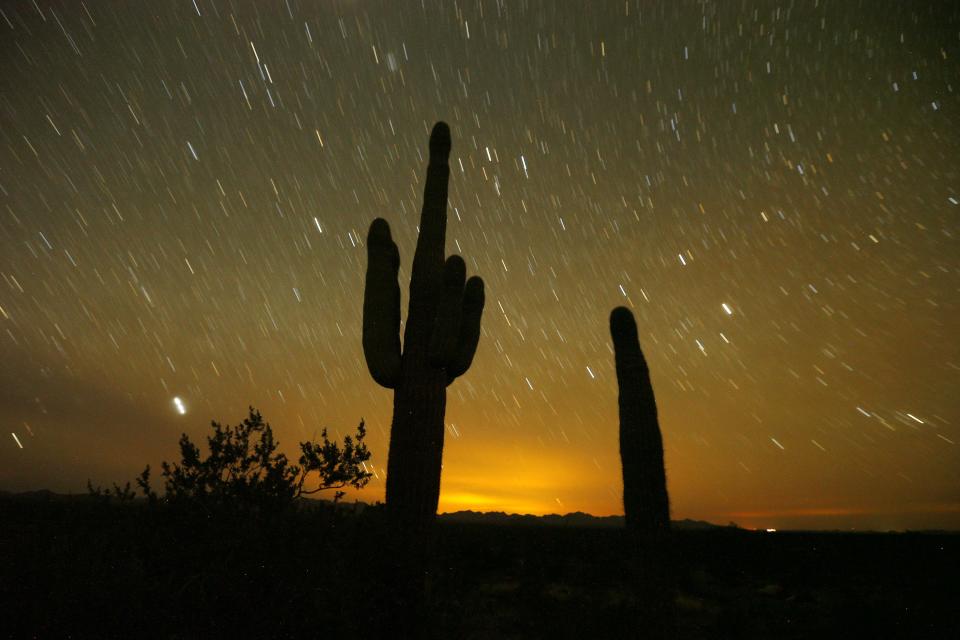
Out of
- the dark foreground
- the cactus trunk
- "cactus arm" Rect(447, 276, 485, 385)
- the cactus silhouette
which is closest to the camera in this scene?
the dark foreground

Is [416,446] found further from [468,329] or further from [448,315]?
[468,329]

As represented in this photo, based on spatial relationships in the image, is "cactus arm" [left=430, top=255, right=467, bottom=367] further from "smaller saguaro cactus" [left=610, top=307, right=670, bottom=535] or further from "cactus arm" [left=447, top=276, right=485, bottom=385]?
"smaller saguaro cactus" [left=610, top=307, right=670, bottom=535]

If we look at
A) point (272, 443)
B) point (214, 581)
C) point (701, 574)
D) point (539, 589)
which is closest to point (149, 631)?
point (214, 581)

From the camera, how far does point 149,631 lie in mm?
3590

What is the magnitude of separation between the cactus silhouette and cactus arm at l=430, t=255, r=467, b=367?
15mm

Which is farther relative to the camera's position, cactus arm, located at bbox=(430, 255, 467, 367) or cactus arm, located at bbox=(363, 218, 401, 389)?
cactus arm, located at bbox=(363, 218, 401, 389)

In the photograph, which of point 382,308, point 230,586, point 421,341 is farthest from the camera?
point 382,308

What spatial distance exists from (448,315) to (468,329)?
72 cm

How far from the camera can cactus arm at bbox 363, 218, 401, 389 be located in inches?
324

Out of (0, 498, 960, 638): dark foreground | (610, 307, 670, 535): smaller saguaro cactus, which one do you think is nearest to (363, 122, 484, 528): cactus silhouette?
(0, 498, 960, 638): dark foreground

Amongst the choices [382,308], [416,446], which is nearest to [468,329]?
[382,308]

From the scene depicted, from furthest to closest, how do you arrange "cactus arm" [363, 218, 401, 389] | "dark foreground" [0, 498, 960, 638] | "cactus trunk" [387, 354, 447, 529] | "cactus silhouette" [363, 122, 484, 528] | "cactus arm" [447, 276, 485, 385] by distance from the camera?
"cactus arm" [447, 276, 485, 385] → "cactus arm" [363, 218, 401, 389] → "cactus silhouette" [363, 122, 484, 528] → "cactus trunk" [387, 354, 447, 529] → "dark foreground" [0, 498, 960, 638]

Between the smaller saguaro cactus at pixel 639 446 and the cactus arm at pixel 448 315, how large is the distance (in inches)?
102

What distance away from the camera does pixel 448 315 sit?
8.21 m
